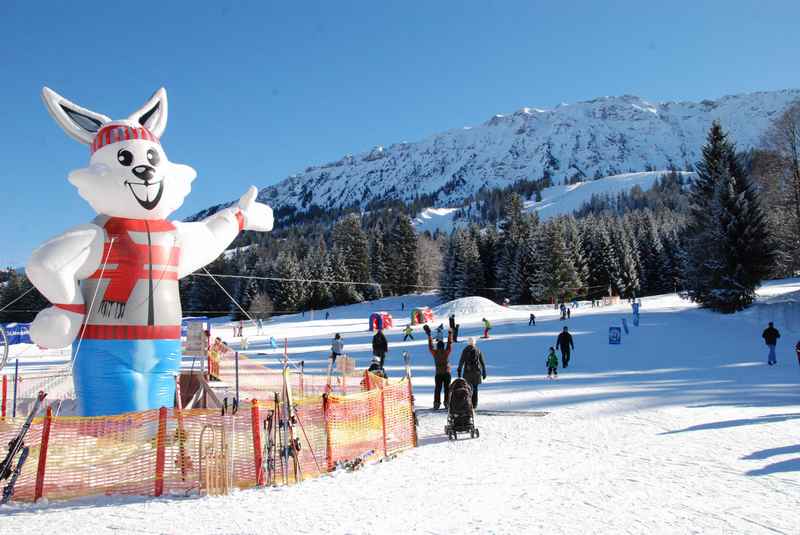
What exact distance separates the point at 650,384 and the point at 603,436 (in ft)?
20.1

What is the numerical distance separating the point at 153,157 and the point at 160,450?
195 inches

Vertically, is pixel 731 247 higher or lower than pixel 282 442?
higher

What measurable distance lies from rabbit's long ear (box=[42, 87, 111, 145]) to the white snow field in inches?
240

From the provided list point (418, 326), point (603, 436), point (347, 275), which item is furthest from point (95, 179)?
point (347, 275)

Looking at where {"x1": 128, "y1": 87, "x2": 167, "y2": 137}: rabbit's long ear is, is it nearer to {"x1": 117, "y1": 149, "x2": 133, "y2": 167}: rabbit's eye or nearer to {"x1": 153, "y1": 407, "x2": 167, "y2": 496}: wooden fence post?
{"x1": 117, "y1": 149, "x2": 133, "y2": 167}: rabbit's eye

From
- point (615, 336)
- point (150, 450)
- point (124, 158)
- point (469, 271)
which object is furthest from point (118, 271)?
point (469, 271)

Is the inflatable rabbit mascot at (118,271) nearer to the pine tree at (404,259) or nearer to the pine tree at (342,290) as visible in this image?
the pine tree at (342,290)

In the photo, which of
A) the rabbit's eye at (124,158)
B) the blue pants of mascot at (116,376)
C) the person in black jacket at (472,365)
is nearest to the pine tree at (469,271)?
the person in black jacket at (472,365)

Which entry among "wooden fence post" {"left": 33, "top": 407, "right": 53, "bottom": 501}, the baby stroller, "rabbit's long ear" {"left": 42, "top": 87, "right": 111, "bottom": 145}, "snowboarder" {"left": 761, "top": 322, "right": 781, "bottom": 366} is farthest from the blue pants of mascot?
"snowboarder" {"left": 761, "top": 322, "right": 781, "bottom": 366}

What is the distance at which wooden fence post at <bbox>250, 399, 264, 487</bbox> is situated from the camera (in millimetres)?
7133

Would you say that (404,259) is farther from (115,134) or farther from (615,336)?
(115,134)

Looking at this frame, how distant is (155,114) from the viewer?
10.6m

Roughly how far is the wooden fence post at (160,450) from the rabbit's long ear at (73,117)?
540 cm

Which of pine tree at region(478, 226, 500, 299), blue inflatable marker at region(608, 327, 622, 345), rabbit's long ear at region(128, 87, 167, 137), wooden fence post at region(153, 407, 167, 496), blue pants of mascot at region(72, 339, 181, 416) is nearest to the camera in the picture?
Result: wooden fence post at region(153, 407, 167, 496)
